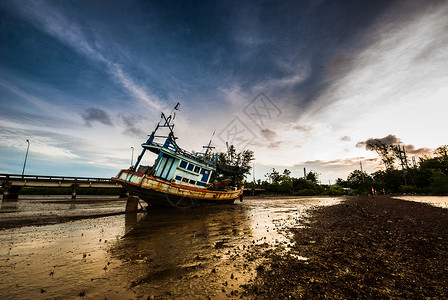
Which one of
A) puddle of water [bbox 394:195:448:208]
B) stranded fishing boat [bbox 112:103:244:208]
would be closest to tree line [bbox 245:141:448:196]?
puddle of water [bbox 394:195:448:208]

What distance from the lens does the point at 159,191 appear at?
14.4 metres

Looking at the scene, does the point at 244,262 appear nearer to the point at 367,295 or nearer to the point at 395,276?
the point at 367,295

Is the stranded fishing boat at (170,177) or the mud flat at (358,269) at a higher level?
the stranded fishing boat at (170,177)

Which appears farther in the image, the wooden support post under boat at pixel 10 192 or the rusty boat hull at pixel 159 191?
the wooden support post under boat at pixel 10 192

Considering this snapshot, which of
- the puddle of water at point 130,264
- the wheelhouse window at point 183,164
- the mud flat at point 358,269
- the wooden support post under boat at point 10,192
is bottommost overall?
the puddle of water at point 130,264

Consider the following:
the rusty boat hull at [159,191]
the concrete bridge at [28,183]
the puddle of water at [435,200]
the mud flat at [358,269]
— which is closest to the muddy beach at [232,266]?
the mud flat at [358,269]

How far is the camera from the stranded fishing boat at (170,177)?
14.3 metres

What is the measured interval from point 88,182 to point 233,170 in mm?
27625

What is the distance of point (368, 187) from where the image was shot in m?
54.6

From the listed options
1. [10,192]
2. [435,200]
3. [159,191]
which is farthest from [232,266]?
[10,192]

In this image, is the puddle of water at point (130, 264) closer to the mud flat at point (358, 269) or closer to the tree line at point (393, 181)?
the mud flat at point (358, 269)

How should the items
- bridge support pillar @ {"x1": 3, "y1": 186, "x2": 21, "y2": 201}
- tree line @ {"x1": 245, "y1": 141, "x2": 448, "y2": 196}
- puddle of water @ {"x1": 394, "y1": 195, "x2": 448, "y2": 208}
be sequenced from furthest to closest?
tree line @ {"x1": 245, "y1": 141, "x2": 448, "y2": 196}
bridge support pillar @ {"x1": 3, "y1": 186, "x2": 21, "y2": 201}
puddle of water @ {"x1": 394, "y1": 195, "x2": 448, "y2": 208}

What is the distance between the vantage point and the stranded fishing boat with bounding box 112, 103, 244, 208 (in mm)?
14305

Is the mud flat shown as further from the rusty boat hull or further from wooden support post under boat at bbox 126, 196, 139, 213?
wooden support post under boat at bbox 126, 196, 139, 213
